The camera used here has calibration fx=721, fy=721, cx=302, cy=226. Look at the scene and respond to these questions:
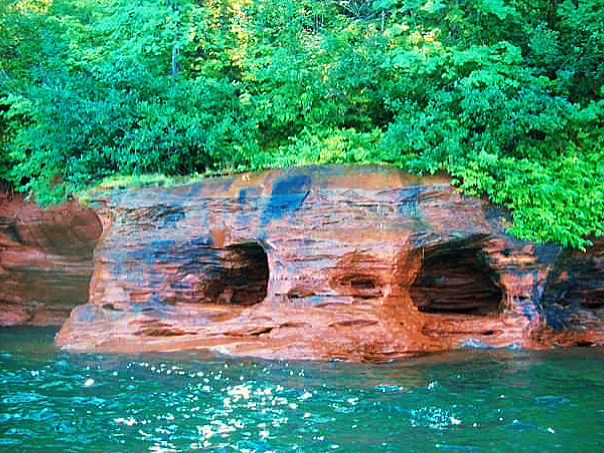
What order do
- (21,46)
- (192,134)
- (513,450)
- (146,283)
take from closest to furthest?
(513,450) → (146,283) → (192,134) → (21,46)

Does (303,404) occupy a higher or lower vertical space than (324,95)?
lower

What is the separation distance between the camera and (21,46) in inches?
731

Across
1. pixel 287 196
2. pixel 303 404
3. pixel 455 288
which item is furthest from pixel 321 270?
pixel 303 404

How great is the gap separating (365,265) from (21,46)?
11.5 metres

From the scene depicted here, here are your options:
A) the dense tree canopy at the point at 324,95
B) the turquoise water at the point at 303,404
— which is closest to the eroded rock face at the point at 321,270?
the dense tree canopy at the point at 324,95

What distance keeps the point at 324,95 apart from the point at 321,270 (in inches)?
185

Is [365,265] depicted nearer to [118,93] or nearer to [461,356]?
[461,356]

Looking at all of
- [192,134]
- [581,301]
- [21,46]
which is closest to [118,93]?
[192,134]

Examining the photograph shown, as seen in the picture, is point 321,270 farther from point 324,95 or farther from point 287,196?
point 324,95

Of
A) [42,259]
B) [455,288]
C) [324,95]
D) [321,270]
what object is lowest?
[42,259]

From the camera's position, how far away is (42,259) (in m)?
18.8

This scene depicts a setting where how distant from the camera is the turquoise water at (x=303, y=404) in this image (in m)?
7.12

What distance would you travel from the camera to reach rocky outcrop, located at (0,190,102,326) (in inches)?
731

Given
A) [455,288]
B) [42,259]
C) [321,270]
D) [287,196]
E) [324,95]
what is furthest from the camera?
[42,259]
